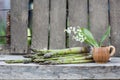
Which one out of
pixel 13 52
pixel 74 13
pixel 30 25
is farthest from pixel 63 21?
pixel 13 52

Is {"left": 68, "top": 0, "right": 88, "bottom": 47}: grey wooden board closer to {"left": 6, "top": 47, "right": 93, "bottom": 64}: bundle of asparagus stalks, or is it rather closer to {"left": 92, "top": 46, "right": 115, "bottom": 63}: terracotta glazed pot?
{"left": 6, "top": 47, "right": 93, "bottom": 64}: bundle of asparagus stalks

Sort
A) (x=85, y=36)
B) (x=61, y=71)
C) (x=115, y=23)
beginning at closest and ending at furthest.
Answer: (x=61, y=71)
(x=85, y=36)
(x=115, y=23)

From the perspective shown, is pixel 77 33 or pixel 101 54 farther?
pixel 77 33

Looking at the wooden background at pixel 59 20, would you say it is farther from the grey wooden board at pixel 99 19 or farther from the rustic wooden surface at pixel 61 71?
the rustic wooden surface at pixel 61 71

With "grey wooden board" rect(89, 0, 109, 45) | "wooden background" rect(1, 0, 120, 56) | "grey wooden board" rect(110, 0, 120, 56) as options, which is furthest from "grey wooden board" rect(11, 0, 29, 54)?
"grey wooden board" rect(110, 0, 120, 56)

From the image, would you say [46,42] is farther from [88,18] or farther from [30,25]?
[88,18]

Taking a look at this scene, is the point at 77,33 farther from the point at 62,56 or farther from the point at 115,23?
the point at 115,23

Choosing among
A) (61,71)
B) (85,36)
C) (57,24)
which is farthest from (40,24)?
(61,71)
